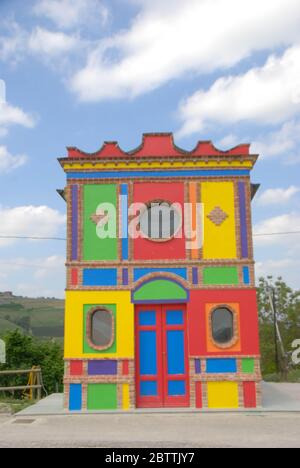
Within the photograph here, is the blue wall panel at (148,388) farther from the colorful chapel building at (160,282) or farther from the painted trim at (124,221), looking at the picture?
the painted trim at (124,221)

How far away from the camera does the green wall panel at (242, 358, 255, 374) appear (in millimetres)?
12523

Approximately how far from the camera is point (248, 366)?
12570mm

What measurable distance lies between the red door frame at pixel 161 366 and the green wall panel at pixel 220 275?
0.97 meters

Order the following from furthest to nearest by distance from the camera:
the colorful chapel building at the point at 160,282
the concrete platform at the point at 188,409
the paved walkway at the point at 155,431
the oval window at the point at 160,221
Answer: the oval window at the point at 160,221
the colorful chapel building at the point at 160,282
the concrete platform at the point at 188,409
the paved walkway at the point at 155,431

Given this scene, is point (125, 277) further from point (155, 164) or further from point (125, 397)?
point (155, 164)

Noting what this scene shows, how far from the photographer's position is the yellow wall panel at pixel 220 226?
13.2 metres

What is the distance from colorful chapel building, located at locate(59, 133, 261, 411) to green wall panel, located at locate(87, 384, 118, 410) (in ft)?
0.08

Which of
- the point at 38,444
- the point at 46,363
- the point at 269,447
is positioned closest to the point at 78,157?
the point at 38,444

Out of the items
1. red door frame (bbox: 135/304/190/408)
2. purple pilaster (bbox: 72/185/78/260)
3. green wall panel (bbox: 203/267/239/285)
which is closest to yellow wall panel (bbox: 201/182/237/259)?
green wall panel (bbox: 203/267/239/285)

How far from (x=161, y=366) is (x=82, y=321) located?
2.35m

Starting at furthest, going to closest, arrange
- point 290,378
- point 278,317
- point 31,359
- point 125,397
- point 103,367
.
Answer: point 278,317
point 31,359
point 290,378
point 103,367
point 125,397

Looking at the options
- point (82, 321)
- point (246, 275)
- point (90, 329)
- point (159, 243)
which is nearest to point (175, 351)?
point (90, 329)

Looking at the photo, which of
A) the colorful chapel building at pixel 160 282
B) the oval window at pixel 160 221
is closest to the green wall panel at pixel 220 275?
the colorful chapel building at pixel 160 282
